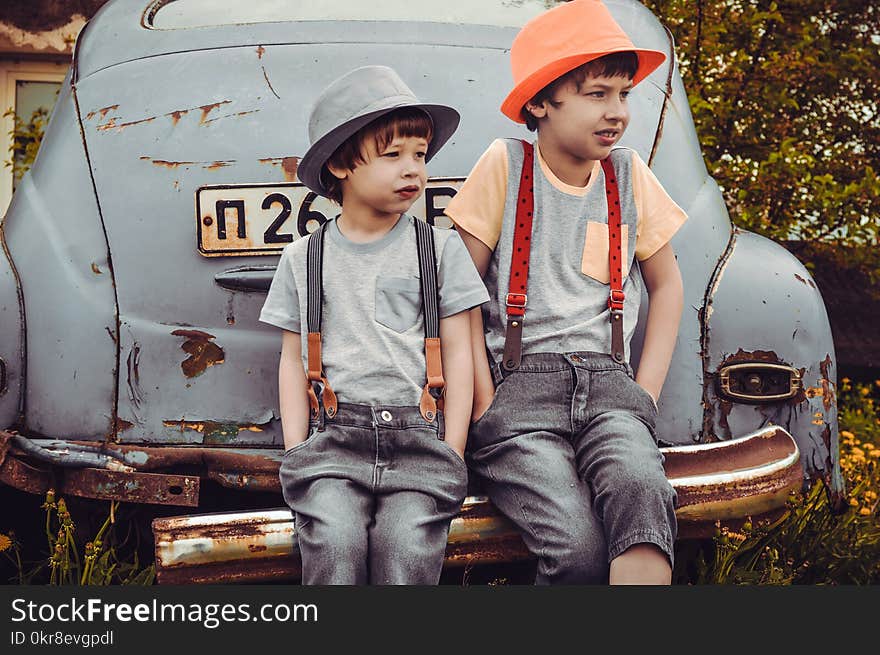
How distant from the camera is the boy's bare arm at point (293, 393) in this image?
2219 mm

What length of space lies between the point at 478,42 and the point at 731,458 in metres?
1.33

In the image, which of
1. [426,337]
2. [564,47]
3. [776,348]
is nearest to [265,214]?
[426,337]

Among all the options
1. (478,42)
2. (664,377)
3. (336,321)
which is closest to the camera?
(336,321)

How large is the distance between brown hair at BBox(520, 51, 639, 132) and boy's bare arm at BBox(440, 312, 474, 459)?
0.54m

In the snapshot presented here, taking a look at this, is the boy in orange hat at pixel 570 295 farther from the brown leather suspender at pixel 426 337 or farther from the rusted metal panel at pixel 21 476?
the rusted metal panel at pixel 21 476

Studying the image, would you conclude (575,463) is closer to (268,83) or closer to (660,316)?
(660,316)

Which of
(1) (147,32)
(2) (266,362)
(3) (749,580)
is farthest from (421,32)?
(3) (749,580)

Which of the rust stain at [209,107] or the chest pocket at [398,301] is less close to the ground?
the rust stain at [209,107]

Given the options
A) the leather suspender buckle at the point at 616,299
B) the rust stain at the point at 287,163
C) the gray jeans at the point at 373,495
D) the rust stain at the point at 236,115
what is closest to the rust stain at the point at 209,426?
the gray jeans at the point at 373,495

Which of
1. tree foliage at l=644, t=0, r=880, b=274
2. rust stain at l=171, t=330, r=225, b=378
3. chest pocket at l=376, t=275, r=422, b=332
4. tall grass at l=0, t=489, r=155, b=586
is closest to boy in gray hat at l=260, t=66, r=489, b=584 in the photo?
chest pocket at l=376, t=275, r=422, b=332

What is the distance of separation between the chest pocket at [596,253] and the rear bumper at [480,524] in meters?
0.42

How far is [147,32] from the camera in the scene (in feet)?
9.88

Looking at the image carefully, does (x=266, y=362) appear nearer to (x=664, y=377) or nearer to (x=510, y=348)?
(x=510, y=348)

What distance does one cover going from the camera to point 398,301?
223 cm
